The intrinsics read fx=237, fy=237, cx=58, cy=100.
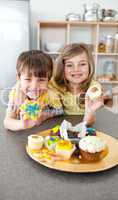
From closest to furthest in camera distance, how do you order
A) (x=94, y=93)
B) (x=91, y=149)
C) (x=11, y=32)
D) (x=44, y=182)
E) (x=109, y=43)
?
(x=44, y=182) → (x=91, y=149) → (x=94, y=93) → (x=11, y=32) → (x=109, y=43)

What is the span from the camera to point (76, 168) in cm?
62

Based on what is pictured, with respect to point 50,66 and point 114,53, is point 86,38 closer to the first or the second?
point 114,53

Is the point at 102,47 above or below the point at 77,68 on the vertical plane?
above

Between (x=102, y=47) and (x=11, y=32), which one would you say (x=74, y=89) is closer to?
(x=11, y=32)

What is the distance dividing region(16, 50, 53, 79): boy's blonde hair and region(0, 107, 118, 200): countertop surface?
0.35m

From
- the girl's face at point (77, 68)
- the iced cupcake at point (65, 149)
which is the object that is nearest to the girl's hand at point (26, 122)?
the iced cupcake at point (65, 149)

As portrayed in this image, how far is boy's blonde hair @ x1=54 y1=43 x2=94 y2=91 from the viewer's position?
1178 millimetres

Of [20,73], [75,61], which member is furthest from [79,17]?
[20,73]

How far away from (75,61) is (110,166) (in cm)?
66

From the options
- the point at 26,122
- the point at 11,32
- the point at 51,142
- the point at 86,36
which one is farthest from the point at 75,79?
the point at 86,36

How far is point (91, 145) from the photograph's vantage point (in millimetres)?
682

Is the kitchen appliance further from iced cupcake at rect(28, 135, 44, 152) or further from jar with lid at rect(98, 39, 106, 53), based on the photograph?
iced cupcake at rect(28, 135, 44, 152)

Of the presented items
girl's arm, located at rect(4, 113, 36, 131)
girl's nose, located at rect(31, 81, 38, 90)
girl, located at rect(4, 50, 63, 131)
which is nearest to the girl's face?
girl, located at rect(4, 50, 63, 131)

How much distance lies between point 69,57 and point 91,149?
625mm
